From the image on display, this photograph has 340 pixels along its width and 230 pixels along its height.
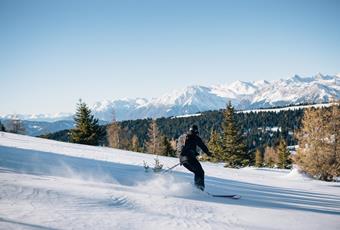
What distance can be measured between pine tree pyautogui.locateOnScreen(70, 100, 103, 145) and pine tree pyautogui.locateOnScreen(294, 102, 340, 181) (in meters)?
27.9

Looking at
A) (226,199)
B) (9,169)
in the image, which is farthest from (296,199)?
(9,169)

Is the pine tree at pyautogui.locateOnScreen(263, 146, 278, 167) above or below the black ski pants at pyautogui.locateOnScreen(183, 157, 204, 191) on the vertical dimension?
below

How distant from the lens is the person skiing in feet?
39.2

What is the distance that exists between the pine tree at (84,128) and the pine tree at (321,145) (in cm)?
2790

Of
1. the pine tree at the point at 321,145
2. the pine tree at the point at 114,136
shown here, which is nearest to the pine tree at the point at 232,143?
the pine tree at the point at 321,145

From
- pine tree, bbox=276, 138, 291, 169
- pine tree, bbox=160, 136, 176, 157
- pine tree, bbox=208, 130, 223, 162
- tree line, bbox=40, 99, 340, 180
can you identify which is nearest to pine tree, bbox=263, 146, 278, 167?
tree line, bbox=40, 99, 340, 180

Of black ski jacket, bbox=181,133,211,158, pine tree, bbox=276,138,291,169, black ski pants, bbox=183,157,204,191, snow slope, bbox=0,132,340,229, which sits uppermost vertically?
black ski jacket, bbox=181,133,211,158

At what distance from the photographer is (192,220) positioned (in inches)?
307

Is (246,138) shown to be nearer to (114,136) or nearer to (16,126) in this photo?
(114,136)

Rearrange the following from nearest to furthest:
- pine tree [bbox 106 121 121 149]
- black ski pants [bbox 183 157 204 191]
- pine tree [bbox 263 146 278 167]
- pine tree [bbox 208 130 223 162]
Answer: black ski pants [bbox 183 157 204 191], pine tree [bbox 208 130 223 162], pine tree [bbox 106 121 121 149], pine tree [bbox 263 146 278 167]

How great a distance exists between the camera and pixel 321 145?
1097 inches

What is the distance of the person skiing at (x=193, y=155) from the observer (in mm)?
11961

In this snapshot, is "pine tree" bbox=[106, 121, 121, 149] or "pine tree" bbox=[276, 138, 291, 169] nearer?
"pine tree" bbox=[276, 138, 291, 169]

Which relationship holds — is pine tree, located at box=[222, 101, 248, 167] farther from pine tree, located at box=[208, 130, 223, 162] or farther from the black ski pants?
the black ski pants
